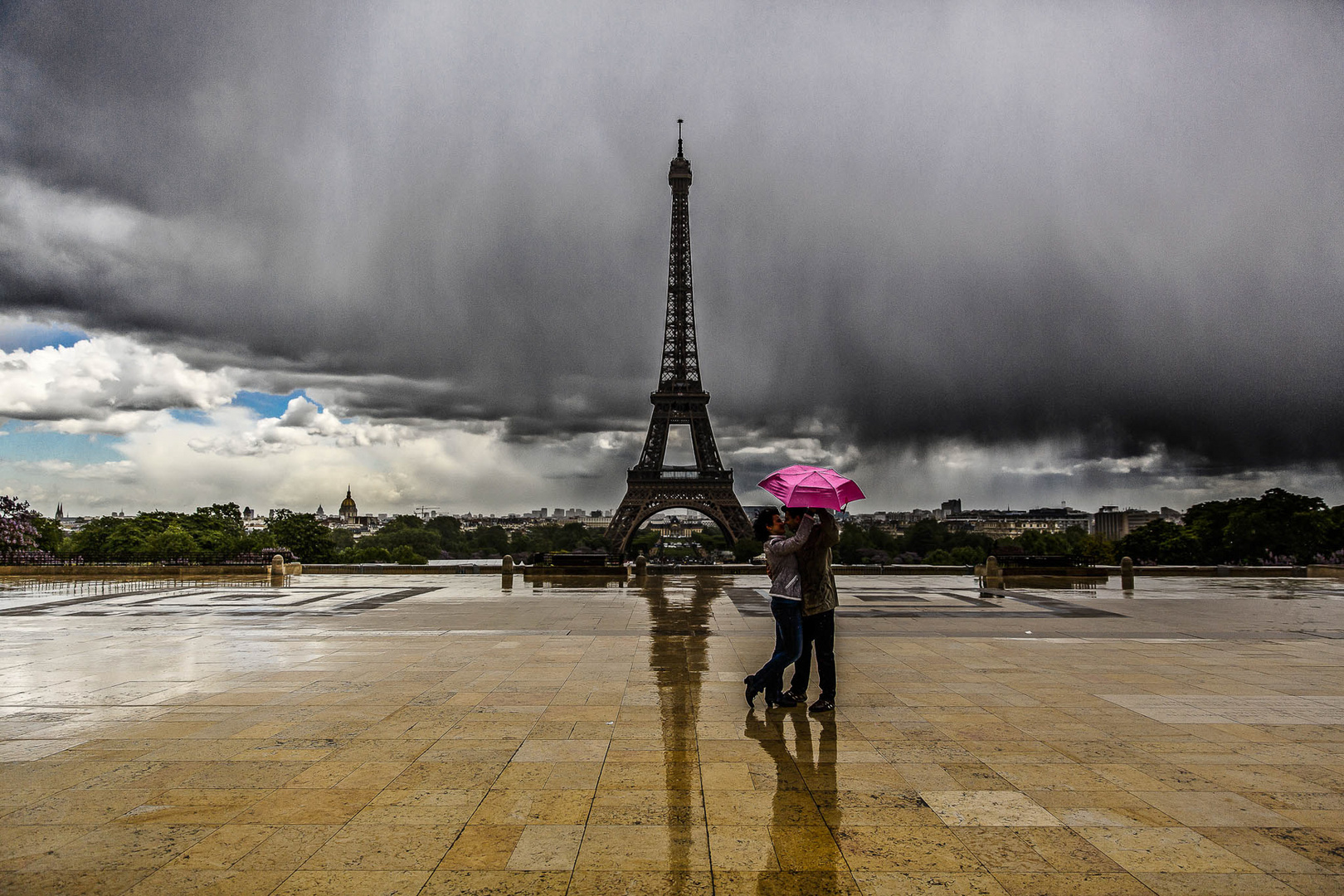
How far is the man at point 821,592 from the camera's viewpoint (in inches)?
316

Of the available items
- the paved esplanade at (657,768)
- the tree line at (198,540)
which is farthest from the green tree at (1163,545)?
the paved esplanade at (657,768)

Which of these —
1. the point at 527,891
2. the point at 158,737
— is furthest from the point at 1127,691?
the point at 158,737

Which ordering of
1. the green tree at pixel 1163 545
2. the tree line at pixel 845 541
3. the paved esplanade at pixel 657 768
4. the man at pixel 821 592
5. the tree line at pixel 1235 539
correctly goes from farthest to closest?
the green tree at pixel 1163 545
the tree line at pixel 1235 539
the tree line at pixel 845 541
the man at pixel 821 592
the paved esplanade at pixel 657 768

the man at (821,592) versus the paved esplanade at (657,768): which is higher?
the man at (821,592)

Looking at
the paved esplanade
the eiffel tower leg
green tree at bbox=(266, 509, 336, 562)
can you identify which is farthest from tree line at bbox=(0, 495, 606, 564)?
the paved esplanade

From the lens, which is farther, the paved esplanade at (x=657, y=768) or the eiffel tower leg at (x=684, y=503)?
the eiffel tower leg at (x=684, y=503)

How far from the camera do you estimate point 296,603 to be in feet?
68.8

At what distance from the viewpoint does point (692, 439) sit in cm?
7081

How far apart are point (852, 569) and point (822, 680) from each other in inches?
1117

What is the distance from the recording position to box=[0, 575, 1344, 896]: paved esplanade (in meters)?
4.43

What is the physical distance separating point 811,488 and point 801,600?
46.6 inches

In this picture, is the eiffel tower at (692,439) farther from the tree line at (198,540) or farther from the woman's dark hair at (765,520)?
the woman's dark hair at (765,520)

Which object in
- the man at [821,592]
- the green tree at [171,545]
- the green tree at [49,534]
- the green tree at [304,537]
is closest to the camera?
the man at [821,592]

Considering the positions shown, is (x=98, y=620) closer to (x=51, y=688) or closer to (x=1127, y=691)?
(x=51, y=688)
